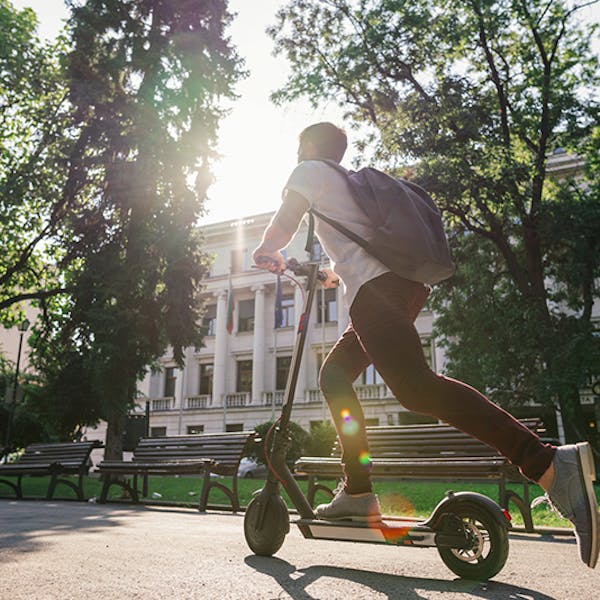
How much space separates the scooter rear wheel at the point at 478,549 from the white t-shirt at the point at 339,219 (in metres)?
0.98

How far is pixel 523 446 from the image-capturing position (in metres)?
2.10

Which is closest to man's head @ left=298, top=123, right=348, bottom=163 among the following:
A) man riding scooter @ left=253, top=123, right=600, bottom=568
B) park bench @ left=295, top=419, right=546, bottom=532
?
man riding scooter @ left=253, top=123, right=600, bottom=568

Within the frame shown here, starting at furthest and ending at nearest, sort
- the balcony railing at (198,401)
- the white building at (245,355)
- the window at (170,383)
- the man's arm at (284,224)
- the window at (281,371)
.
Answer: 1. the window at (170,383)
2. the balcony railing at (198,401)
3. the window at (281,371)
4. the white building at (245,355)
5. the man's arm at (284,224)

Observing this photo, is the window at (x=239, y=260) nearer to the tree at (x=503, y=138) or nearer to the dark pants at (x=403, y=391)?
the tree at (x=503, y=138)

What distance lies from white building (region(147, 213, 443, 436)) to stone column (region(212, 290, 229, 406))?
64 millimetres

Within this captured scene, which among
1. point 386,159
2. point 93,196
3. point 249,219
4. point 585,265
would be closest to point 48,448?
point 93,196

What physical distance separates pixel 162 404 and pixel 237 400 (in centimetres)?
621

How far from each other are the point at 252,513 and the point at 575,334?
50.8ft

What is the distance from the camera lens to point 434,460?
5.60 meters

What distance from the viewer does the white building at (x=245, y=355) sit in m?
36.8

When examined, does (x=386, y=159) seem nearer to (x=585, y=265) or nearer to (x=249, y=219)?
(x=585, y=265)

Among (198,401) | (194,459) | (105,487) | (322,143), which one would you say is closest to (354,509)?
(322,143)

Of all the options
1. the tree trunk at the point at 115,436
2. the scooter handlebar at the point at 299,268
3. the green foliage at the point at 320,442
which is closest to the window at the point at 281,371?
the green foliage at the point at 320,442

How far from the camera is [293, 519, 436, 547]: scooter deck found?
98.1 inches
